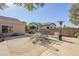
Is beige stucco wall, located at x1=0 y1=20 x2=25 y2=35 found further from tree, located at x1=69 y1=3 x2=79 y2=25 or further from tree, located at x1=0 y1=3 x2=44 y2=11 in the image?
tree, located at x1=69 y1=3 x2=79 y2=25

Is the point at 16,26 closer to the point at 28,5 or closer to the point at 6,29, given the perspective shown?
the point at 6,29

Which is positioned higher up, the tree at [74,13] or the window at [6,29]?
the tree at [74,13]

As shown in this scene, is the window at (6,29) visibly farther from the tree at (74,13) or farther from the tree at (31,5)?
the tree at (74,13)

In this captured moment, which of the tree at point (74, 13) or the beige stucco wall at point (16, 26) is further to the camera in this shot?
the beige stucco wall at point (16, 26)

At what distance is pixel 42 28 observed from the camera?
4.07 meters

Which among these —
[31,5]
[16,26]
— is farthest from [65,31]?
[16,26]

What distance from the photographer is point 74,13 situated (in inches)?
157

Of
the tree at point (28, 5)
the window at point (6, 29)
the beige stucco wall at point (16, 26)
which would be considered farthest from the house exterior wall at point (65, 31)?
the window at point (6, 29)

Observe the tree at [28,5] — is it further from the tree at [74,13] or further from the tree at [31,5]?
the tree at [74,13]

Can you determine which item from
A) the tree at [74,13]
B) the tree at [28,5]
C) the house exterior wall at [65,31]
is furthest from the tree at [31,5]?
the tree at [74,13]

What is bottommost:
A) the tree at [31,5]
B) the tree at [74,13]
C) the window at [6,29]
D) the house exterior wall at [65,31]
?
the house exterior wall at [65,31]

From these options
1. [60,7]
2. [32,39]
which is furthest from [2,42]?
[60,7]

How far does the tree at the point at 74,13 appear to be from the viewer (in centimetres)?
381

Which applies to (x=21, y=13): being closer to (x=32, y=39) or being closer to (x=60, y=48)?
(x=32, y=39)
